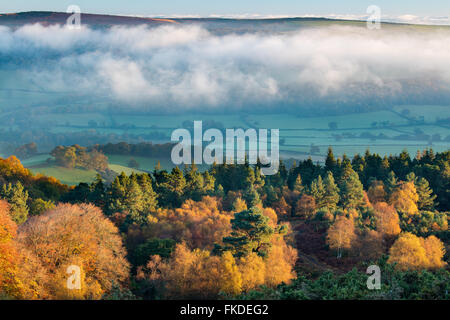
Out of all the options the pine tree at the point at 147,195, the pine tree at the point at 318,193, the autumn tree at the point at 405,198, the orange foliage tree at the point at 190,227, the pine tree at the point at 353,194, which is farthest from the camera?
the pine tree at the point at 318,193

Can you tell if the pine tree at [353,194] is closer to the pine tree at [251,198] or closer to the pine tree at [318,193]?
the pine tree at [318,193]

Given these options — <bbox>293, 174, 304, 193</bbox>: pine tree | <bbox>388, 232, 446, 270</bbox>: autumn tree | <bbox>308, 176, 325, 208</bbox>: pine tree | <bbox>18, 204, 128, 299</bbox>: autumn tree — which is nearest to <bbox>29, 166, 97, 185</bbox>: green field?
<bbox>293, 174, 304, 193</bbox>: pine tree

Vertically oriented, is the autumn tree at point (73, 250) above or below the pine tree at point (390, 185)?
below

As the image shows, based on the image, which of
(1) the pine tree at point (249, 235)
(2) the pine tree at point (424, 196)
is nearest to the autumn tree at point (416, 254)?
(1) the pine tree at point (249, 235)

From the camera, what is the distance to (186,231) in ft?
188

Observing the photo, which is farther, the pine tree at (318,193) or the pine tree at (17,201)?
the pine tree at (318,193)

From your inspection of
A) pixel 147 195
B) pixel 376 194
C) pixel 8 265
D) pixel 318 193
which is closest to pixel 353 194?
pixel 318 193
